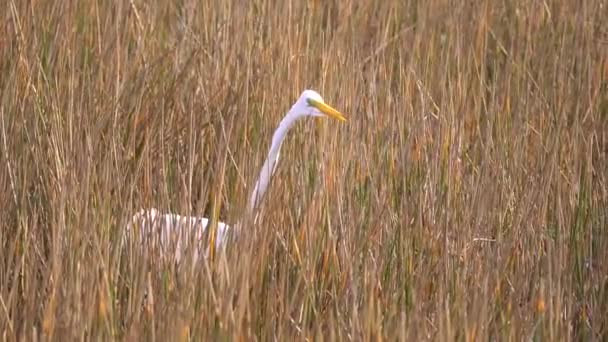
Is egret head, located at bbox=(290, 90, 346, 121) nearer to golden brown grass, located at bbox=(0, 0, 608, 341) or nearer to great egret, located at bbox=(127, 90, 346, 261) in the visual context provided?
great egret, located at bbox=(127, 90, 346, 261)

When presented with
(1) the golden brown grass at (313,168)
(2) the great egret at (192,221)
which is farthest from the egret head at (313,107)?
(1) the golden brown grass at (313,168)

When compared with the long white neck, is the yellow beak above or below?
above

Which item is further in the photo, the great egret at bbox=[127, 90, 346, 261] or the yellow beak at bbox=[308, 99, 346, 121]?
the yellow beak at bbox=[308, 99, 346, 121]

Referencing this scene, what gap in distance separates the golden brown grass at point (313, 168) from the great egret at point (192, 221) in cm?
4

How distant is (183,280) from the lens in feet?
7.44

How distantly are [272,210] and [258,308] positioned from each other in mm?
216

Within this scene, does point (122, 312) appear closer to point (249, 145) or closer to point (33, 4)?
point (249, 145)

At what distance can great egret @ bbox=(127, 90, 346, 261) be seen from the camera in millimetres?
2486

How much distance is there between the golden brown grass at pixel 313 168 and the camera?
229 centimetres

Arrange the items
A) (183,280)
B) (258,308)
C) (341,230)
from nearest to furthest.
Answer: (183,280), (258,308), (341,230)

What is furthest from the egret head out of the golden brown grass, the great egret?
the golden brown grass

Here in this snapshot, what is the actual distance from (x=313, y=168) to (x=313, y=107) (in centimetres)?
16

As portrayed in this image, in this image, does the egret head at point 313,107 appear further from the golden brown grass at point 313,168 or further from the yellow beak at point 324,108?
the golden brown grass at point 313,168

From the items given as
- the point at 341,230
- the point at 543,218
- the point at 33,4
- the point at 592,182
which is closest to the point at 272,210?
the point at 341,230
